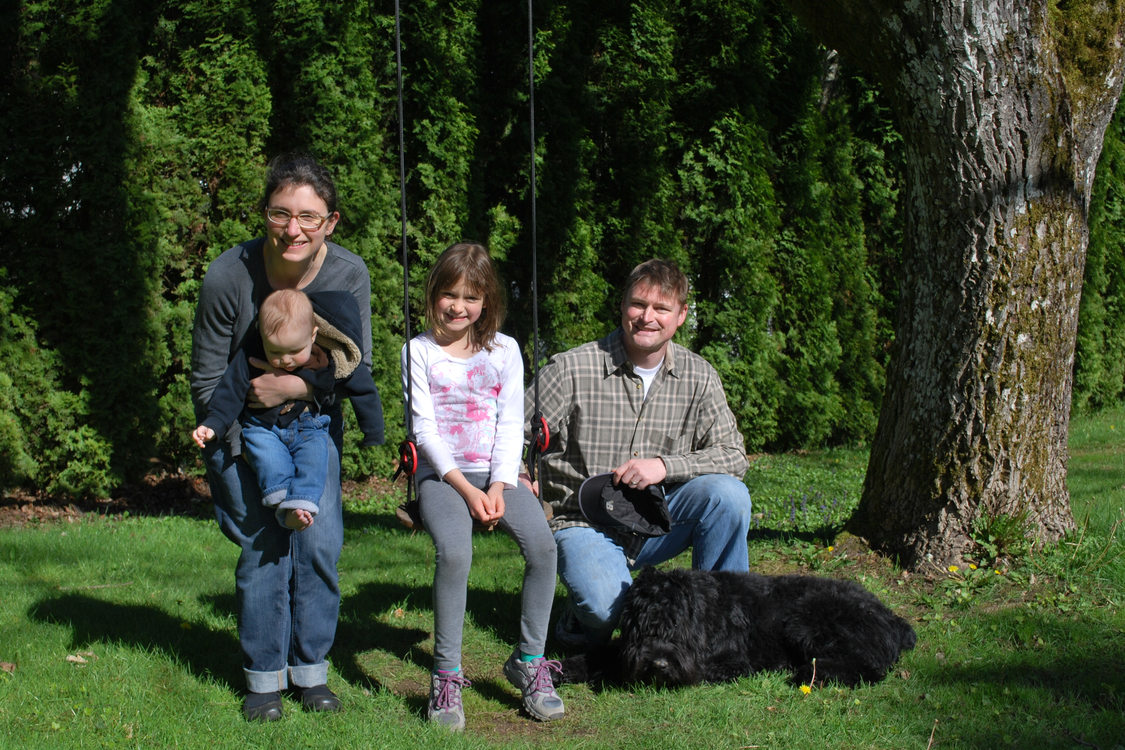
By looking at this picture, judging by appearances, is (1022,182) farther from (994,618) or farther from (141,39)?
(141,39)

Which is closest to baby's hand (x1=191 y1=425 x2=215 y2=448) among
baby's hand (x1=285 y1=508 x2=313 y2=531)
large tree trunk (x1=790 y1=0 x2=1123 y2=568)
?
baby's hand (x1=285 y1=508 x2=313 y2=531)

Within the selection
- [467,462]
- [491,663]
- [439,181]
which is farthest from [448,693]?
[439,181]

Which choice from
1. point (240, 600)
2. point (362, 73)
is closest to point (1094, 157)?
point (240, 600)

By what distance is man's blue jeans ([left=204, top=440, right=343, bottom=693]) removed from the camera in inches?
120

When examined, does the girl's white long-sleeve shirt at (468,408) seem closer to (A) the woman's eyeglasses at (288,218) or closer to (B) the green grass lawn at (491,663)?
(A) the woman's eyeglasses at (288,218)

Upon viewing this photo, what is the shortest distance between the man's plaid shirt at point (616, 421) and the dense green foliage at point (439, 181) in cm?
327

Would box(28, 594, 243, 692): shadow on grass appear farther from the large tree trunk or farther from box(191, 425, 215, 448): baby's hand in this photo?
the large tree trunk

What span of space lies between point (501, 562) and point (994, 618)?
2.42m

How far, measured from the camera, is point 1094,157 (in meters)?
4.29

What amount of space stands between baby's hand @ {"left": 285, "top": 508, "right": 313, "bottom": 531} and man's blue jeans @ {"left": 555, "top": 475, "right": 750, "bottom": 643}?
1005 millimetres

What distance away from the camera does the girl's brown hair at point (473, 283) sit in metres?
3.31

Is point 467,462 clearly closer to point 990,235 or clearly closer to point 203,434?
point 203,434

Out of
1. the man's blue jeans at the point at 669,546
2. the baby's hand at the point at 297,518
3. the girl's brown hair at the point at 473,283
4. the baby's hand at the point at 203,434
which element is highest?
the girl's brown hair at the point at 473,283

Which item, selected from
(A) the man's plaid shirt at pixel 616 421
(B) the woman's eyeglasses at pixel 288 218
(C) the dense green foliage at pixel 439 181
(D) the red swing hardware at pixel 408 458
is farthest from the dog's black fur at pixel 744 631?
(C) the dense green foliage at pixel 439 181
